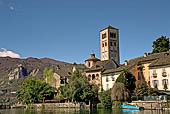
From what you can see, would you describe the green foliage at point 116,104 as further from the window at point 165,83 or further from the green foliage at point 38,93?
the green foliage at point 38,93

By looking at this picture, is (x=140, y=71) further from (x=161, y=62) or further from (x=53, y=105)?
(x=53, y=105)

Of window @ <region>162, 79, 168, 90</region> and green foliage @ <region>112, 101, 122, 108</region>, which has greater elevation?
window @ <region>162, 79, 168, 90</region>

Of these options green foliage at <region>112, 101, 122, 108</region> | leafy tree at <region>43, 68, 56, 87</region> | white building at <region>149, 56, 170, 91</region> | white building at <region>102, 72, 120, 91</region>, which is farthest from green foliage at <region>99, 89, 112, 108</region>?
leafy tree at <region>43, 68, 56, 87</region>

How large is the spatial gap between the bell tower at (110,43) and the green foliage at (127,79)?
36407 millimetres

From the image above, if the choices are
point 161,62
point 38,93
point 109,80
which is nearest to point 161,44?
point 109,80

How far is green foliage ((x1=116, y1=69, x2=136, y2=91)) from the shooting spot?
60003 mm

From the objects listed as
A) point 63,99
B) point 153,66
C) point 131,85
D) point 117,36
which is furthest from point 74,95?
point 117,36

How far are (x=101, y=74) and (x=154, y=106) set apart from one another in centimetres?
2657

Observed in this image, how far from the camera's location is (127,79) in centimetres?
6044

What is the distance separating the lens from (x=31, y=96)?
75562 millimetres

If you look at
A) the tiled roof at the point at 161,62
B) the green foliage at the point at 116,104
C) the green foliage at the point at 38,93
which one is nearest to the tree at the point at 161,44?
the tiled roof at the point at 161,62

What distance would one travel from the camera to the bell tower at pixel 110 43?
98812mm

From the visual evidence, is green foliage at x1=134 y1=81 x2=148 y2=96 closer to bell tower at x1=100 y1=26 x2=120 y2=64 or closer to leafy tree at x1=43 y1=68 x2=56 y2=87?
leafy tree at x1=43 y1=68 x2=56 y2=87

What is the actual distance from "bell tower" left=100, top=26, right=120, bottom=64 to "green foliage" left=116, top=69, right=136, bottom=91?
119 feet
